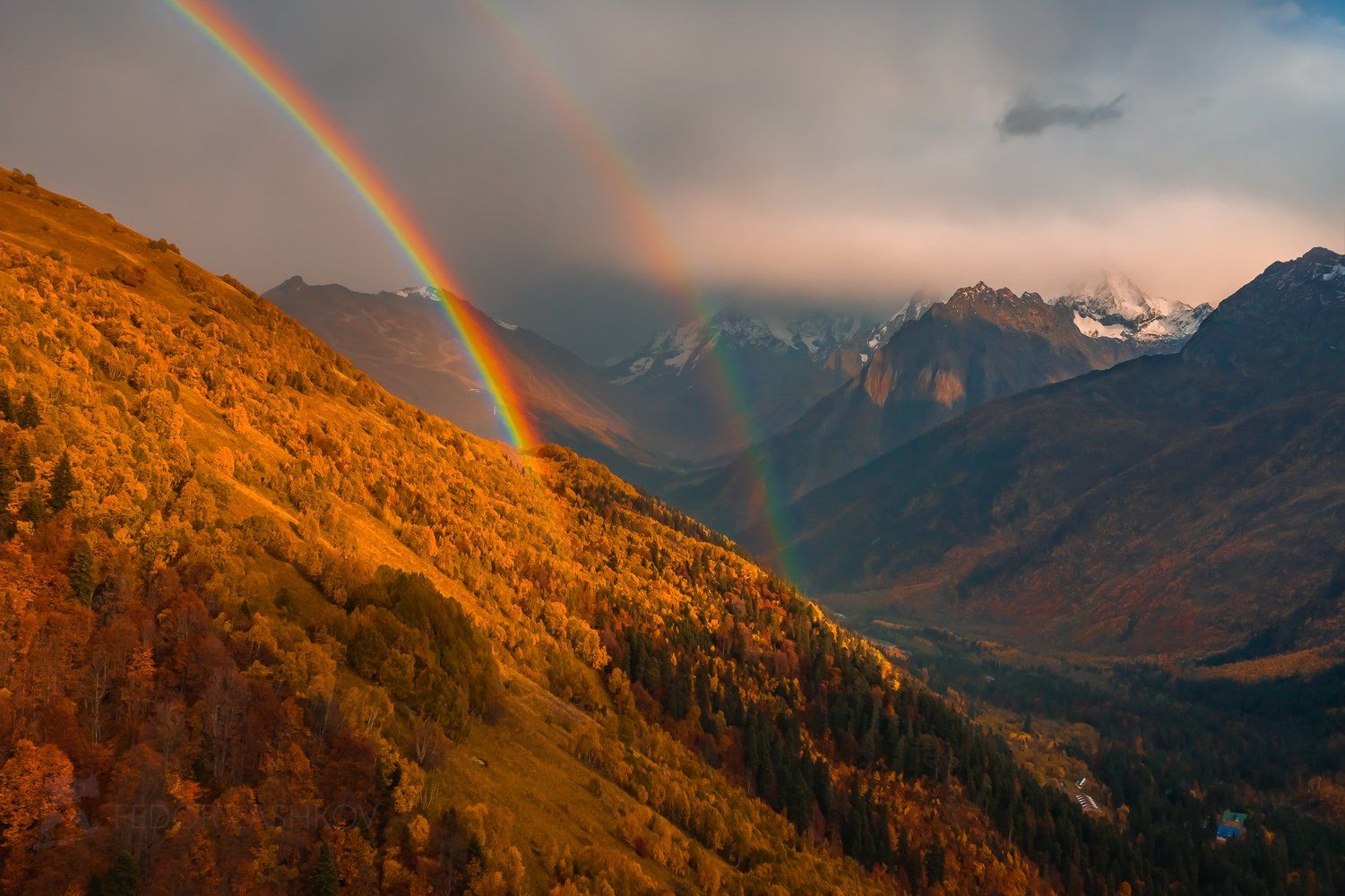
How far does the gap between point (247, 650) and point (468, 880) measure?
91.5 feet

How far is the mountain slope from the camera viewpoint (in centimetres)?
7094

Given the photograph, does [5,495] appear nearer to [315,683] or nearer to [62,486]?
[62,486]

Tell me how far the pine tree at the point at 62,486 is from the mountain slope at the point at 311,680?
0.36 metres

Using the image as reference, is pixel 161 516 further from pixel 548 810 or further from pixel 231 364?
pixel 231 364

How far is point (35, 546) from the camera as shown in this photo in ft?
272

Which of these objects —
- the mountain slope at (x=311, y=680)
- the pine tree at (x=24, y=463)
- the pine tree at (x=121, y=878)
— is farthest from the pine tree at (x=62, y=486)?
the pine tree at (x=121, y=878)

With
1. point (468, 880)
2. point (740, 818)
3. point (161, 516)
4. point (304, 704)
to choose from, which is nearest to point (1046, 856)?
point (740, 818)

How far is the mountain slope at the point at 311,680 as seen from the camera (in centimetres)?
7094

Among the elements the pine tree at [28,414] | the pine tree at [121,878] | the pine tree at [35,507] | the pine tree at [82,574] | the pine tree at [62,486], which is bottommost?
the pine tree at [121,878]

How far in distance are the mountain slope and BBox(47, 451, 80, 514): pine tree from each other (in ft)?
1.17

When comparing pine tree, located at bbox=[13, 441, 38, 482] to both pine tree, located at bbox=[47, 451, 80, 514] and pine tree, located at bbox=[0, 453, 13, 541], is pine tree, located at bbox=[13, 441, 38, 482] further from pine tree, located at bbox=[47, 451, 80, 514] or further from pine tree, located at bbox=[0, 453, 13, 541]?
pine tree, located at bbox=[0, 453, 13, 541]

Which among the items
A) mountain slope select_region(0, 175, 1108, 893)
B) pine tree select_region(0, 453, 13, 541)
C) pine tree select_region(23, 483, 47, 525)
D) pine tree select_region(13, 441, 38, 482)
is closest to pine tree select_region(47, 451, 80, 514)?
mountain slope select_region(0, 175, 1108, 893)

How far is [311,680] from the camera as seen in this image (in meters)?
85.1

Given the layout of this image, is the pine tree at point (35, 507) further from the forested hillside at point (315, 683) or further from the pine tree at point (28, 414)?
the pine tree at point (28, 414)
